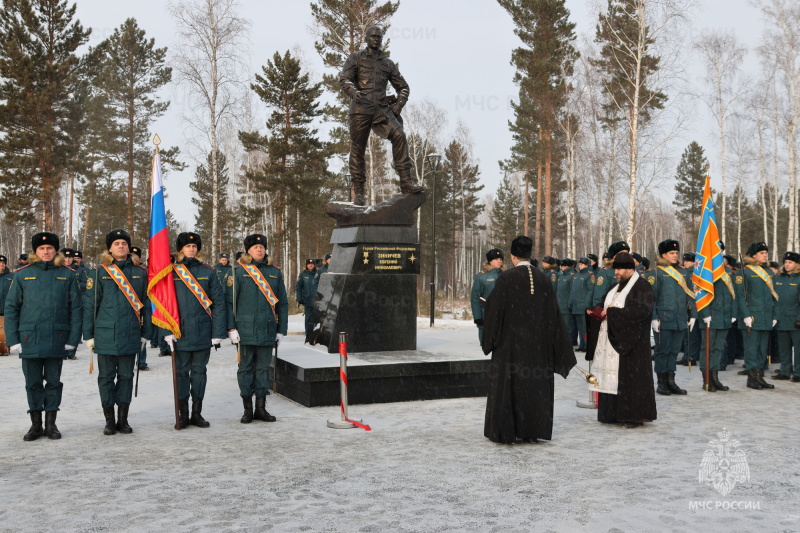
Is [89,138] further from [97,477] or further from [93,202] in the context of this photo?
[97,477]

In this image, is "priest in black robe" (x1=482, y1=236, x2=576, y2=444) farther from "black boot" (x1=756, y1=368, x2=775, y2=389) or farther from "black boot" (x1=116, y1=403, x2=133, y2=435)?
"black boot" (x1=756, y1=368, x2=775, y2=389)

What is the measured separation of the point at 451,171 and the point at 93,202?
26585mm

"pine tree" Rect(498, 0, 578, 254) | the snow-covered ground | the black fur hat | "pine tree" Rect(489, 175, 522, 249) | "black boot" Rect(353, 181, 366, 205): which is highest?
"pine tree" Rect(498, 0, 578, 254)

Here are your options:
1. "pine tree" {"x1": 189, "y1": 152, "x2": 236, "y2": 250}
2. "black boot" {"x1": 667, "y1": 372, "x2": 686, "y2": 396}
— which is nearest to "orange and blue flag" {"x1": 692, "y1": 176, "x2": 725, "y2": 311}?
"black boot" {"x1": 667, "y1": 372, "x2": 686, "y2": 396}

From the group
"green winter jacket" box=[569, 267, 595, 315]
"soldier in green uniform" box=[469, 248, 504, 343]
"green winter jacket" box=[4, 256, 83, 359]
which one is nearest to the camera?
"green winter jacket" box=[4, 256, 83, 359]

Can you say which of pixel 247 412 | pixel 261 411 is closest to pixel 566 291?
pixel 261 411

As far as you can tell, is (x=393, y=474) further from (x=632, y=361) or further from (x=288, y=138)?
(x=288, y=138)

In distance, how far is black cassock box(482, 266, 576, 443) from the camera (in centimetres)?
627

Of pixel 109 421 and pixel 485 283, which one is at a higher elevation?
pixel 485 283

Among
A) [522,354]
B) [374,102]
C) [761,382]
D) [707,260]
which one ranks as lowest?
[761,382]

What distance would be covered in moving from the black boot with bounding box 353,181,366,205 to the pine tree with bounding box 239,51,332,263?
66.0 feet

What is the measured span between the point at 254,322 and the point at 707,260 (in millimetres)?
6976

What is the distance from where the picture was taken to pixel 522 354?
634 cm

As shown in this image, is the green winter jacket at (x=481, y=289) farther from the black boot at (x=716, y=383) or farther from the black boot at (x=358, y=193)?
the black boot at (x=716, y=383)
